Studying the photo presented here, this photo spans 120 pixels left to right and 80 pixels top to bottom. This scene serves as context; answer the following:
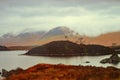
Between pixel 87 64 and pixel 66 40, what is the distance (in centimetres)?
81

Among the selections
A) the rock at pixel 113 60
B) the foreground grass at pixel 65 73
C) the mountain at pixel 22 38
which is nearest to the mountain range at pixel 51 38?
the mountain at pixel 22 38

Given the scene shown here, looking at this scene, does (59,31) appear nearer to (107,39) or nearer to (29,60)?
(29,60)

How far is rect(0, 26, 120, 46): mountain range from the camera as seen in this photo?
10.3 meters

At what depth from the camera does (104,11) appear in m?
10.4

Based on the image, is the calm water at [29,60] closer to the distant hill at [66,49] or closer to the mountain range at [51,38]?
the distant hill at [66,49]

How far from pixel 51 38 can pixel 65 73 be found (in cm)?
106

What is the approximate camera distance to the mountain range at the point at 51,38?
10.3 metres

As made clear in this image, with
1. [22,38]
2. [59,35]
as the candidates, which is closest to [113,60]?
[59,35]

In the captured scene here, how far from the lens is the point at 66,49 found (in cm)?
1037

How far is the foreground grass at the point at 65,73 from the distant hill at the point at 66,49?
39cm

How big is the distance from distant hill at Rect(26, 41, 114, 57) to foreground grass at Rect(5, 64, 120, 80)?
39 cm

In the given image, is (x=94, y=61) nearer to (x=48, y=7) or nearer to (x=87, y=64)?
(x=87, y=64)

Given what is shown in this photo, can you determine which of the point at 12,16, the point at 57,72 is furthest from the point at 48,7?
the point at 57,72

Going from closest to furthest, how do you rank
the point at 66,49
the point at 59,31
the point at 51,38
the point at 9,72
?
the point at 9,72 → the point at 59,31 → the point at 51,38 → the point at 66,49
